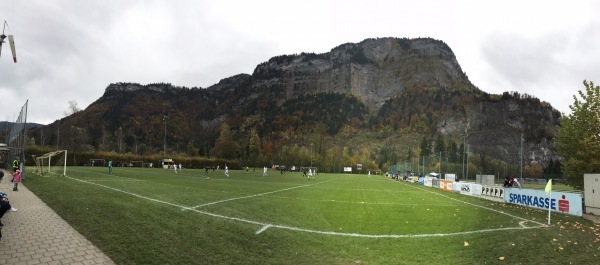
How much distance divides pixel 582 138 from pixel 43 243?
30.8 metres

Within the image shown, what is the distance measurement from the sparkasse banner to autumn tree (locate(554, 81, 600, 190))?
4.91m

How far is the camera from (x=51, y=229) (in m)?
10.0

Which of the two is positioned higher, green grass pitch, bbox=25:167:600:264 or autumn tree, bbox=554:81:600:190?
autumn tree, bbox=554:81:600:190

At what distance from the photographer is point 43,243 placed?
8.57m

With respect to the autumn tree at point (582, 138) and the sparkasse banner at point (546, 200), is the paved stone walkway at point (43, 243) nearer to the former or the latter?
the sparkasse banner at point (546, 200)

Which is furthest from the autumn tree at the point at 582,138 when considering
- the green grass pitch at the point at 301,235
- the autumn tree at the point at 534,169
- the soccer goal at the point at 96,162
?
the autumn tree at the point at 534,169

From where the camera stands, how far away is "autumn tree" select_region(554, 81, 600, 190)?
24.2 meters

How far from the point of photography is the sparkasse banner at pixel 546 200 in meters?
18.1

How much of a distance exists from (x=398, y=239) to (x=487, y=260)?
2598 mm

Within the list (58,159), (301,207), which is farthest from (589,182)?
(58,159)

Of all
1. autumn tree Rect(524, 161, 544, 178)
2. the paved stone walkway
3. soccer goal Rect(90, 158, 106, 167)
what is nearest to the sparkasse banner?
the paved stone walkway

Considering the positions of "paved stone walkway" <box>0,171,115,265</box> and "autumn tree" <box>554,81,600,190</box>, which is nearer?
"paved stone walkway" <box>0,171,115,265</box>

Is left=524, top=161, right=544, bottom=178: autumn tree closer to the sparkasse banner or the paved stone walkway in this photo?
the sparkasse banner

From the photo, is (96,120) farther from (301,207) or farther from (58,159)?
(301,207)
